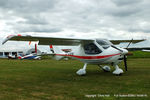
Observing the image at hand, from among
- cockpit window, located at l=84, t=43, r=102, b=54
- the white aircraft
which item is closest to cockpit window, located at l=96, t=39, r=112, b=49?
the white aircraft

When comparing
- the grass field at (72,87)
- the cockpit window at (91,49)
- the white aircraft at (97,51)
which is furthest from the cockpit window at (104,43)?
the grass field at (72,87)

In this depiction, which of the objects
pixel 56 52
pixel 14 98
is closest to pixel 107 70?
pixel 56 52

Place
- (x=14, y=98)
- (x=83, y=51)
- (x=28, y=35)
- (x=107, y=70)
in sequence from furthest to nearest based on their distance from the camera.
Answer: (x=107, y=70) < (x=83, y=51) < (x=28, y=35) < (x=14, y=98)

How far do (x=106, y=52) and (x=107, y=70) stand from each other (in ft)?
9.66

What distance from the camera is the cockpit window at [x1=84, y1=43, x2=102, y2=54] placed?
10.4m

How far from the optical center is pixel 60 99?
505 cm

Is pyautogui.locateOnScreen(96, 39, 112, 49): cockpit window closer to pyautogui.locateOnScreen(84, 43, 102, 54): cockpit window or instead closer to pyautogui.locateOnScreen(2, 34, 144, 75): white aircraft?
pyautogui.locateOnScreen(2, 34, 144, 75): white aircraft

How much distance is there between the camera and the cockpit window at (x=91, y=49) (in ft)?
34.1

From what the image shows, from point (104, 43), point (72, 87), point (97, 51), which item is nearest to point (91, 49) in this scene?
point (97, 51)

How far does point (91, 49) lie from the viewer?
1084 cm

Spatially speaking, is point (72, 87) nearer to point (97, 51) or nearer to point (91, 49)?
point (97, 51)

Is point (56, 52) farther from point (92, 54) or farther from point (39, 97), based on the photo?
point (39, 97)

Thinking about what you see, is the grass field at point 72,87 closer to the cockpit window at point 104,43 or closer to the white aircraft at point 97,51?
the white aircraft at point 97,51

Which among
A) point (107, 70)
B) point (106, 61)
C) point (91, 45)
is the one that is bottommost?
point (107, 70)
